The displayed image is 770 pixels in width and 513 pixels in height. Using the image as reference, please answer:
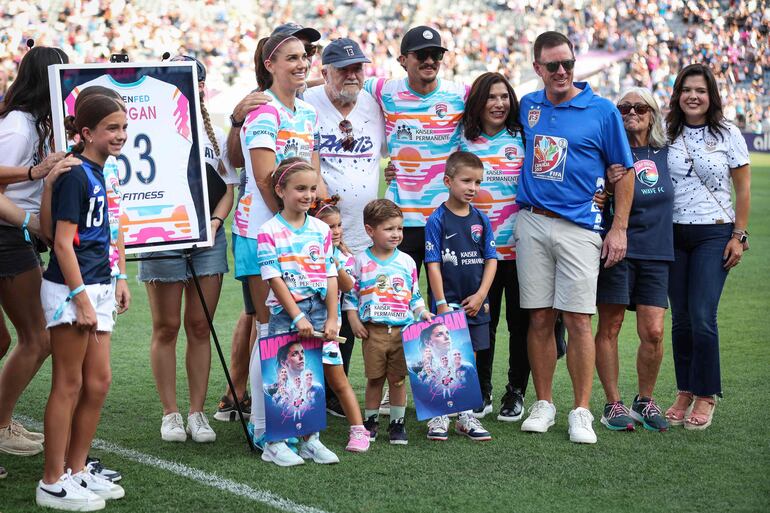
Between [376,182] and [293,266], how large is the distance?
4.17 ft

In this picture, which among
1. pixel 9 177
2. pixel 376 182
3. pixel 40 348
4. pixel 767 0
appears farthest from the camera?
pixel 767 0

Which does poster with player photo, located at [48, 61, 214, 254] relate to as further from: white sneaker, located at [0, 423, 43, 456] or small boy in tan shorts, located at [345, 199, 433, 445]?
white sneaker, located at [0, 423, 43, 456]

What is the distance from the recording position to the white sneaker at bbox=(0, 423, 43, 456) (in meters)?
5.30

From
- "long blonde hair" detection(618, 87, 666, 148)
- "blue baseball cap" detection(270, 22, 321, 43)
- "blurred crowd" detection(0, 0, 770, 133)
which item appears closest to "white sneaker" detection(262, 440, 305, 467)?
"blue baseball cap" detection(270, 22, 321, 43)

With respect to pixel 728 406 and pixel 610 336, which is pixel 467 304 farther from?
pixel 728 406

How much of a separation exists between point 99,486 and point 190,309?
1.38 meters

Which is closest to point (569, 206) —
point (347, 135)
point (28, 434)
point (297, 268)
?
point (347, 135)

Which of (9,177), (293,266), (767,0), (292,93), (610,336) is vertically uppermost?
(767,0)

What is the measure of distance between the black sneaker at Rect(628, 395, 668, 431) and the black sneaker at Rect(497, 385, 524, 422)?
648 millimetres

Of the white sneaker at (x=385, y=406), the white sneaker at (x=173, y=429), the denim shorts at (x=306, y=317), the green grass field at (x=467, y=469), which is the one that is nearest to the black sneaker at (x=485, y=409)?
the green grass field at (x=467, y=469)

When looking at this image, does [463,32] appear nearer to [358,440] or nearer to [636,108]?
[636,108]

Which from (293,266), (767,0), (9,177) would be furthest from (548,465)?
(767,0)

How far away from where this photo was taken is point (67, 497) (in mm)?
4422

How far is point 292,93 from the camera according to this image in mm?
5363
